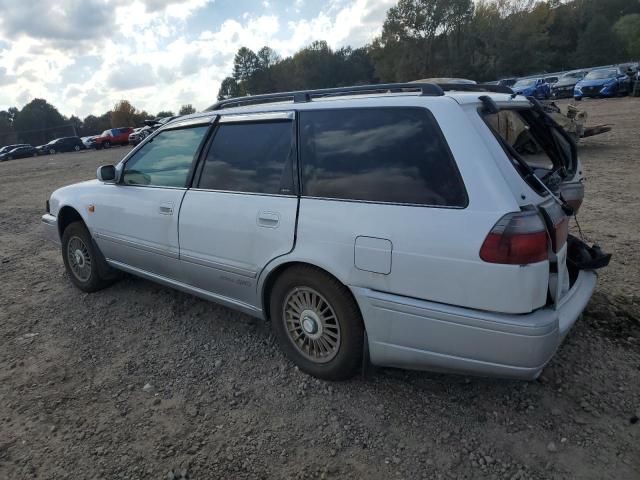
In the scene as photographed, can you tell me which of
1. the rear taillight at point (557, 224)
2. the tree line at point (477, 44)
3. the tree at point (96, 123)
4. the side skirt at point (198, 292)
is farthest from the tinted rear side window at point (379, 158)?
the tree at point (96, 123)

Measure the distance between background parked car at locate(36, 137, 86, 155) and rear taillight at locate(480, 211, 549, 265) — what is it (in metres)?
42.5

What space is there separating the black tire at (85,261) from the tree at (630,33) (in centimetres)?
6111

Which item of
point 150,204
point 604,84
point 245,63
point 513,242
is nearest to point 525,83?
point 604,84

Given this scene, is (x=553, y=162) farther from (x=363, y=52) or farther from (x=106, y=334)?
(x=363, y=52)

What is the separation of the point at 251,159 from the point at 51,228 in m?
2.90

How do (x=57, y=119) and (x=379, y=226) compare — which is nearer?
(x=379, y=226)

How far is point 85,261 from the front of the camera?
14.9 ft

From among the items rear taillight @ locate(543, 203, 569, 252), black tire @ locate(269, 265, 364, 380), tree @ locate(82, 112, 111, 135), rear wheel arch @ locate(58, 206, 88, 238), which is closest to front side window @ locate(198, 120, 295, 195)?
black tire @ locate(269, 265, 364, 380)

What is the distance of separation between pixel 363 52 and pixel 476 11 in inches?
858

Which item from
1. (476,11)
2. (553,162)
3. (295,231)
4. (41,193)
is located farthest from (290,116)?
(476,11)

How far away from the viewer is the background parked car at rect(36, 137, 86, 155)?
38.1 meters

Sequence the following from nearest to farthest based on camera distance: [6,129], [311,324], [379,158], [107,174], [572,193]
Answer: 1. [379,158]
2. [311,324]
3. [572,193]
4. [107,174]
5. [6,129]

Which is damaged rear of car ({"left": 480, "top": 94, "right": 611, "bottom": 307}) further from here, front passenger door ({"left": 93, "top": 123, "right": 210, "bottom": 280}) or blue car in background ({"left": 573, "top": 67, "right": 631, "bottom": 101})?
blue car in background ({"left": 573, "top": 67, "right": 631, "bottom": 101})

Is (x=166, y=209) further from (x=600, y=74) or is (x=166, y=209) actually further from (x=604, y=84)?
(x=600, y=74)
